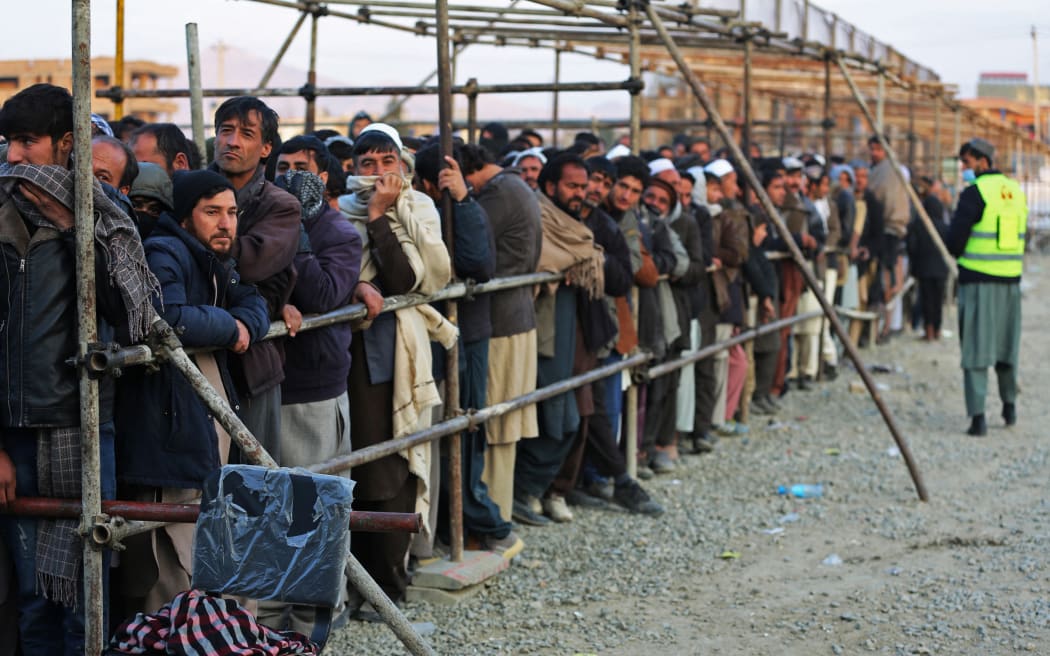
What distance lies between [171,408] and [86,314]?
0.45m

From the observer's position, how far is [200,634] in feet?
11.2

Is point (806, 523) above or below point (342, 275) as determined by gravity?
below

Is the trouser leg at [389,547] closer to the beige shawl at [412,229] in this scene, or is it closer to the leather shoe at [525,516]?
the beige shawl at [412,229]

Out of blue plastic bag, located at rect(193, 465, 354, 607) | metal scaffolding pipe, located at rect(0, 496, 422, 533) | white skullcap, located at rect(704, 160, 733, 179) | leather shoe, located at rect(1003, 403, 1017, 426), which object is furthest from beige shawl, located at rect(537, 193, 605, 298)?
leather shoe, located at rect(1003, 403, 1017, 426)

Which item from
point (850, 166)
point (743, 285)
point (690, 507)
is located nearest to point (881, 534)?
point (690, 507)

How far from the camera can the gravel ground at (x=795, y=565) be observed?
17.7 feet

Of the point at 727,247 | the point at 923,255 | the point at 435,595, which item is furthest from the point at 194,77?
the point at 923,255

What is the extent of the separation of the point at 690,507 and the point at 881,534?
108 centimetres

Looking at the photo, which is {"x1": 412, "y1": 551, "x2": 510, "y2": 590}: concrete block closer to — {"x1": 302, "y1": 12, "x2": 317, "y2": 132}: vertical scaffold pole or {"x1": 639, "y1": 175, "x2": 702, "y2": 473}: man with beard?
{"x1": 639, "y1": 175, "x2": 702, "y2": 473}: man with beard

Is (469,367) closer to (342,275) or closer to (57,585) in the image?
(342,275)

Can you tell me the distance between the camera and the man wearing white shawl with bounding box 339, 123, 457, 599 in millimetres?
5492

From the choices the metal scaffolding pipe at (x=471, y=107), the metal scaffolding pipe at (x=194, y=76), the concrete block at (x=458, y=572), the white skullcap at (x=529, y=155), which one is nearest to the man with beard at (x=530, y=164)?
the white skullcap at (x=529, y=155)

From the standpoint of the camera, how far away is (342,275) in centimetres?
504

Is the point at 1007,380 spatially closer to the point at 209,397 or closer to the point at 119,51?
the point at 119,51
